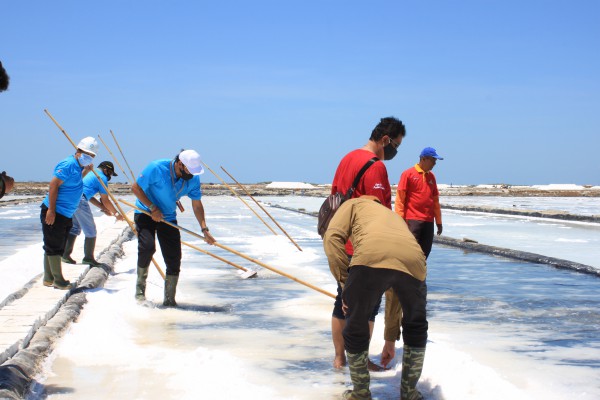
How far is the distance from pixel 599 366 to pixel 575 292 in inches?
118

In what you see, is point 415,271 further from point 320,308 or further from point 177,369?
point 320,308

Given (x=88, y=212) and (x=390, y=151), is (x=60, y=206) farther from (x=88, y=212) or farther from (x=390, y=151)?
(x=390, y=151)

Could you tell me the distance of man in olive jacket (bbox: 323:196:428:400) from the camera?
10.4 feet

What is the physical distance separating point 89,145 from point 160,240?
3.91 ft

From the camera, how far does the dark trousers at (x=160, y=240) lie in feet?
20.1

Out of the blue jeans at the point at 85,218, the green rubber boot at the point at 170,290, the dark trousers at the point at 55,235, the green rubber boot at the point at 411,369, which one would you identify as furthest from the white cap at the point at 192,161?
the blue jeans at the point at 85,218

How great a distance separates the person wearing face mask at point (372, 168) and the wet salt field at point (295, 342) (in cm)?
55

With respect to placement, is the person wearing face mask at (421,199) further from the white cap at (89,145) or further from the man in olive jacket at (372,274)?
the white cap at (89,145)

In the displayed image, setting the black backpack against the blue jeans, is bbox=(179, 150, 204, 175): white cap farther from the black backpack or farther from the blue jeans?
the blue jeans

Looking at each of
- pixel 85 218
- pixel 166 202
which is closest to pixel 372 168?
pixel 166 202

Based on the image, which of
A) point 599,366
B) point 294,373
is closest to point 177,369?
point 294,373

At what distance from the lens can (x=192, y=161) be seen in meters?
5.76

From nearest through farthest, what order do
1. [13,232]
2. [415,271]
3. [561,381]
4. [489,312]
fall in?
[415,271], [561,381], [489,312], [13,232]

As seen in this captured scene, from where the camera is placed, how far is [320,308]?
6.14 metres
